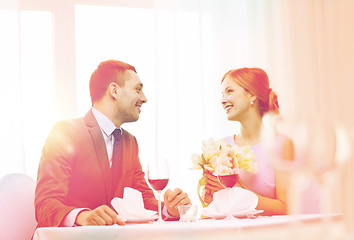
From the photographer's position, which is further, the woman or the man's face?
the man's face

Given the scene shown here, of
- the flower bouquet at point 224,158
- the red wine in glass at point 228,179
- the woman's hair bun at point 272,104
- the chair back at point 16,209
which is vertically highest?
the woman's hair bun at point 272,104

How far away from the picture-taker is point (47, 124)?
2988mm

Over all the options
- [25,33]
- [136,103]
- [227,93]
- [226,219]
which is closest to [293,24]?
[227,93]

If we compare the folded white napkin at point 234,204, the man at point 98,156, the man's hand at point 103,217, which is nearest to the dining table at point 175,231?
the man's hand at point 103,217

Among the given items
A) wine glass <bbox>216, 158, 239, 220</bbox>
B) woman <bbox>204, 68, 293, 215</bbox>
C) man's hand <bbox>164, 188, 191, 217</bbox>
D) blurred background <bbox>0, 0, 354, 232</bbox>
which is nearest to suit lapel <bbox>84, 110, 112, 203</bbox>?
blurred background <bbox>0, 0, 354, 232</bbox>

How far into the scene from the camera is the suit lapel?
8.23 feet

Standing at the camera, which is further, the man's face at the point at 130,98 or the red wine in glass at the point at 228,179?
the man's face at the point at 130,98

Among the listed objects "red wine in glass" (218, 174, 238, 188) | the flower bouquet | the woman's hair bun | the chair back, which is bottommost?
the chair back

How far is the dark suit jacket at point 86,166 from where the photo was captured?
7.66 feet

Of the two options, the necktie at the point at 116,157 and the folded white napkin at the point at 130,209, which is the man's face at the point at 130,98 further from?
the folded white napkin at the point at 130,209

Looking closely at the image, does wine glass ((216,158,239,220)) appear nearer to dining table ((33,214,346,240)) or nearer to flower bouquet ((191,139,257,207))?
flower bouquet ((191,139,257,207))

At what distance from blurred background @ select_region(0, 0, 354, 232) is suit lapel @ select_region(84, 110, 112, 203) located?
423 mm

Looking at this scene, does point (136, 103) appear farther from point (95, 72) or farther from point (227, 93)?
point (227, 93)

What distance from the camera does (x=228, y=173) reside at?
1.49 metres
